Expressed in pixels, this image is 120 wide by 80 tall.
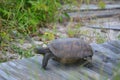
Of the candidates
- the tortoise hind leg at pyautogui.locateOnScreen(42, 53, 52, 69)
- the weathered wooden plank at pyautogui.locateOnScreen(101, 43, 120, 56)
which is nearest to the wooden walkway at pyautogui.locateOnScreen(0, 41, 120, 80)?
the tortoise hind leg at pyautogui.locateOnScreen(42, 53, 52, 69)

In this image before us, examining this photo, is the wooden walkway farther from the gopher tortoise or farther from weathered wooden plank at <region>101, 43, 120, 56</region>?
weathered wooden plank at <region>101, 43, 120, 56</region>

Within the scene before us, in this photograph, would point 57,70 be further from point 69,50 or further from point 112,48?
point 112,48

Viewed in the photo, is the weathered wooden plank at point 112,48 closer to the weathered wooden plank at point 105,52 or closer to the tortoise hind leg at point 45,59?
the weathered wooden plank at point 105,52

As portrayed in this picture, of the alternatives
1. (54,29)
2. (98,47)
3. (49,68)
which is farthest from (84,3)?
(49,68)

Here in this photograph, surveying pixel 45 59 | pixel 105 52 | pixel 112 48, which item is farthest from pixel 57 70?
pixel 112 48

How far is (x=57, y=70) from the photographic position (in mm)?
2623

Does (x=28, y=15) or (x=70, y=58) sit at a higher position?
(x=70, y=58)

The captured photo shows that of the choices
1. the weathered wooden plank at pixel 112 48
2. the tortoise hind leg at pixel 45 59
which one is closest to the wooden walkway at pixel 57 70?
the tortoise hind leg at pixel 45 59

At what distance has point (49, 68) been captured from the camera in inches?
104

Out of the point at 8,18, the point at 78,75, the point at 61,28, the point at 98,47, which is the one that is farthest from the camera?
the point at 61,28

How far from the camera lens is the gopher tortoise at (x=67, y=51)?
2576 mm

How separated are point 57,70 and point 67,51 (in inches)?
6.2

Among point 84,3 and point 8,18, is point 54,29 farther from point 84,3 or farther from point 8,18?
point 84,3

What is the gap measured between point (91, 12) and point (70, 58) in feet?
12.3
